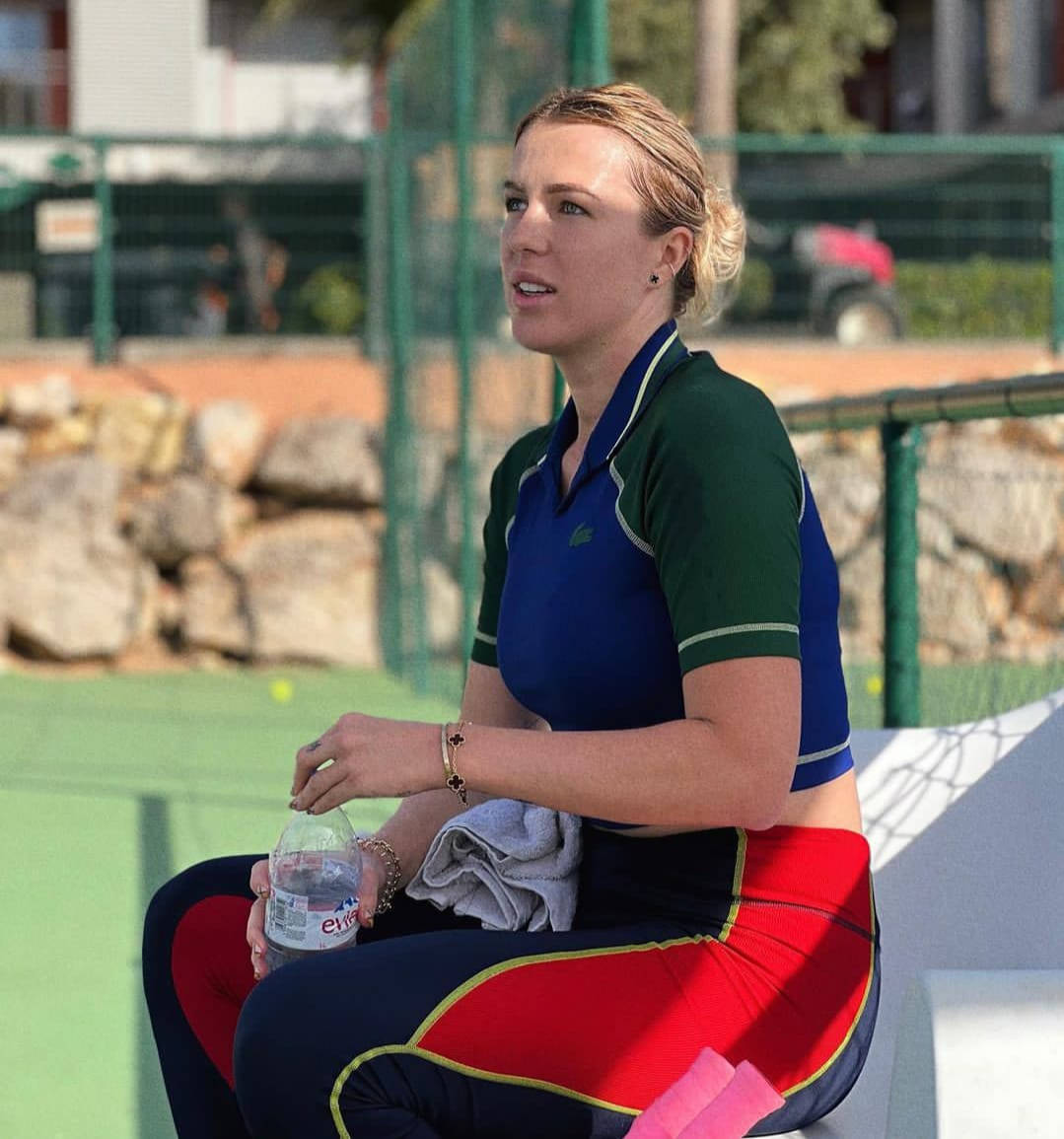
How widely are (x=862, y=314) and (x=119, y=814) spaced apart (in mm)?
8514

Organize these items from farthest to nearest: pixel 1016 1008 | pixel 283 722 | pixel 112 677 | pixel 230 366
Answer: pixel 230 366 → pixel 112 677 → pixel 283 722 → pixel 1016 1008

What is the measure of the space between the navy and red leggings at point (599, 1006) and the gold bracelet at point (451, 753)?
0.54 ft

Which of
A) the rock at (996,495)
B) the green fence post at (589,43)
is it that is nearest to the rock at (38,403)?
the rock at (996,495)

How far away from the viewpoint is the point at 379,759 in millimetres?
2064

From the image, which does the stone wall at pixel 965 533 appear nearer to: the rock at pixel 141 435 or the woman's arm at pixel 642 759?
the rock at pixel 141 435

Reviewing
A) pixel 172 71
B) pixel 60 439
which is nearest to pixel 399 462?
pixel 60 439

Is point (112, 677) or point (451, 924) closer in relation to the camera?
point (451, 924)

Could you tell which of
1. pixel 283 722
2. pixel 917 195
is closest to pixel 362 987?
pixel 283 722

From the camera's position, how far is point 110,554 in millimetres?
10227

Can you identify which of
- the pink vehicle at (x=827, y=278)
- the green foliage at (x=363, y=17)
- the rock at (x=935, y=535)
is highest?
the green foliage at (x=363, y=17)

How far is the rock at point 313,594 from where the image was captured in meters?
10.2

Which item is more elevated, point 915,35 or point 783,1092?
point 915,35

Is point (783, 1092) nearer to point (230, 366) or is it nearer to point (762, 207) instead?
point (230, 366)

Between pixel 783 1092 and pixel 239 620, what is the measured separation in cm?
849
